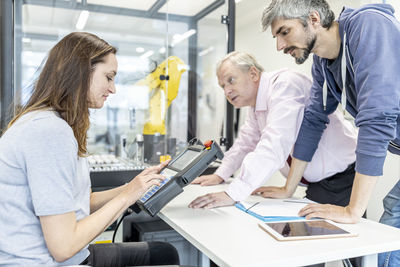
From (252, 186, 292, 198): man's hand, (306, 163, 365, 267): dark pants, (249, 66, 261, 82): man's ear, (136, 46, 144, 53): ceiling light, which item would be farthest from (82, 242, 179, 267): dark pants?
(136, 46, 144, 53): ceiling light

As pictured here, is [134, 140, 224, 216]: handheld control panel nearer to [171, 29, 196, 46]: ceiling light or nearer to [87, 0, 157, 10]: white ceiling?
[171, 29, 196, 46]: ceiling light

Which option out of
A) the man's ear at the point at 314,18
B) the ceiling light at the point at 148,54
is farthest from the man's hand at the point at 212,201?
the ceiling light at the point at 148,54

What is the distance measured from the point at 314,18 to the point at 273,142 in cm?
45

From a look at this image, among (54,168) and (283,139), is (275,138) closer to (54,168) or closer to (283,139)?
(283,139)

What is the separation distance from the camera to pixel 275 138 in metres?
1.29

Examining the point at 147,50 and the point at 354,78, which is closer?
the point at 354,78

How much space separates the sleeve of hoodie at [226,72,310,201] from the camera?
1.24 metres

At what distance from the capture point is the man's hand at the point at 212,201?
1.20m

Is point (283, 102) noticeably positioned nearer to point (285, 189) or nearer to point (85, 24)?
point (285, 189)

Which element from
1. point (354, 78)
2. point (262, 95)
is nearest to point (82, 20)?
point (262, 95)

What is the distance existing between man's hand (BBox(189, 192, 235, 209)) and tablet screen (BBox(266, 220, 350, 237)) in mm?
259

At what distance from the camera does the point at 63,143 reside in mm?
810

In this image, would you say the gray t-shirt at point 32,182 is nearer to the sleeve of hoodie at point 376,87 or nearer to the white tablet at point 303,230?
the white tablet at point 303,230

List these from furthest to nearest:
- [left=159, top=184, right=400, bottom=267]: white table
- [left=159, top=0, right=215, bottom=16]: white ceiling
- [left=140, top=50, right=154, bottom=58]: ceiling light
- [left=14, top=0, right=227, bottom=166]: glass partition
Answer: [left=140, top=50, right=154, bottom=58]: ceiling light
[left=159, top=0, right=215, bottom=16]: white ceiling
[left=14, top=0, right=227, bottom=166]: glass partition
[left=159, top=184, right=400, bottom=267]: white table
